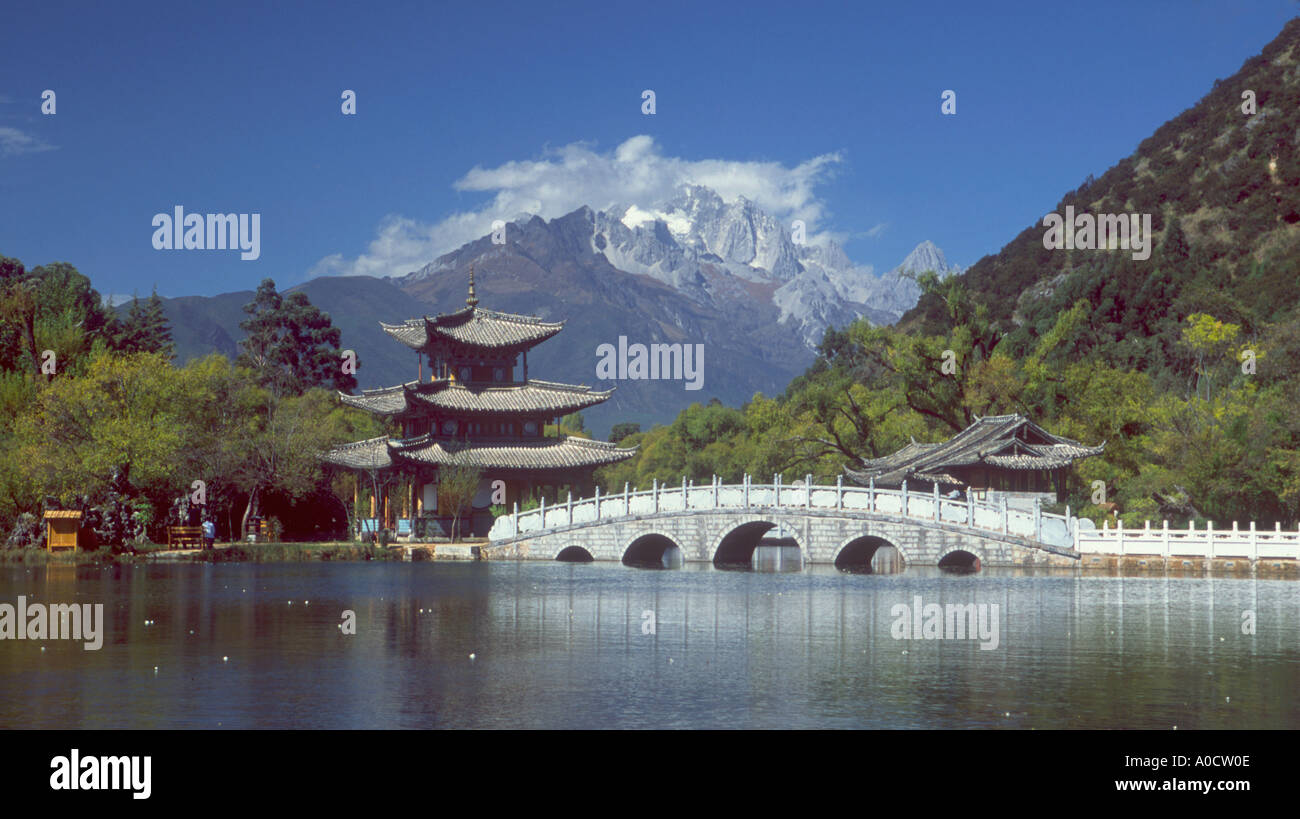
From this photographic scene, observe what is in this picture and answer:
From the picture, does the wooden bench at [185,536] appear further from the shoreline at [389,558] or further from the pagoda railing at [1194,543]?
the pagoda railing at [1194,543]

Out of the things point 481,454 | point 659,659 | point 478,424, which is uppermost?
point 478,424

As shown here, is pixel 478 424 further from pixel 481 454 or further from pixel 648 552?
pixel 648 552

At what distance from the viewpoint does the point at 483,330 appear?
2422 inches

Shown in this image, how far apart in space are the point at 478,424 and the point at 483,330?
459 centimetres

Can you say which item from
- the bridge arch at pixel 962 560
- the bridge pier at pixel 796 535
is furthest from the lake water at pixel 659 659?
the bridge arch at pixel 962 560

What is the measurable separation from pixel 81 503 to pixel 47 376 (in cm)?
800

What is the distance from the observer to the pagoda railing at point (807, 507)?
40438 millimetres

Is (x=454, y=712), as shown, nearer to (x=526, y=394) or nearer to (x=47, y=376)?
(x=47, y=376)

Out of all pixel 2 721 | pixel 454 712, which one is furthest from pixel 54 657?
pixel 454 712

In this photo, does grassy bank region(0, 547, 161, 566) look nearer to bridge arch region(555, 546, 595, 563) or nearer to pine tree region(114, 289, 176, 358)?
bridge arch region(555, 546, 595, 563)

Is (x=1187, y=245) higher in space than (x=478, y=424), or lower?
higher

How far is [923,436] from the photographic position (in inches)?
2502

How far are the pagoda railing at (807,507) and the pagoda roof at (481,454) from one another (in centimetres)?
611

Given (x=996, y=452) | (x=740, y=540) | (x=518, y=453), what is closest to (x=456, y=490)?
(x=518, y=453)
